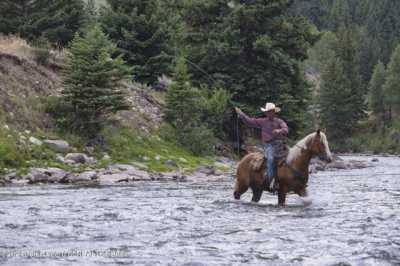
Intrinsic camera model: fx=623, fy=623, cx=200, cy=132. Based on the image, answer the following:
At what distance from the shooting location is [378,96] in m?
118

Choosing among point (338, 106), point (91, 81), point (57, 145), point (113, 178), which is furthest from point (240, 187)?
point (338, 106)

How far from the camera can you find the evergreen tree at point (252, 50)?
40.2m

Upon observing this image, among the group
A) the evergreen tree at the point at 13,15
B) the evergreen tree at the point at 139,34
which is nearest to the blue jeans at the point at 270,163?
the evergreen tree at the point at 139,34

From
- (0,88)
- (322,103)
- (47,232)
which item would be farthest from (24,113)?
(322,103)

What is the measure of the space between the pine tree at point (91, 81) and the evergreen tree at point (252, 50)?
12.5 meters

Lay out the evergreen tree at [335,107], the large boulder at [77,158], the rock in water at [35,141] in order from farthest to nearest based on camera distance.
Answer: the evergreen tree at [335,107] < the rock in water at [35,141] < the large boulder at [77,158]

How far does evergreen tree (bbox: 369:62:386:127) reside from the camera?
388 feet

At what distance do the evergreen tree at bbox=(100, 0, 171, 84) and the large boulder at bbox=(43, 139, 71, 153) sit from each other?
461 inches

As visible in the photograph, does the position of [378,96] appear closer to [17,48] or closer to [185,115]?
[185,115]

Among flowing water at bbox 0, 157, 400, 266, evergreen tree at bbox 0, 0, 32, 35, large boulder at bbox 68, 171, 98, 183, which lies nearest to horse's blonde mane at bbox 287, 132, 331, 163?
flowing water at bbox 0, 157, 400, 266

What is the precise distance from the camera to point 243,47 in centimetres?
4059

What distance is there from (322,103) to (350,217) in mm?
89137

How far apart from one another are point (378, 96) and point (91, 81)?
323 feet

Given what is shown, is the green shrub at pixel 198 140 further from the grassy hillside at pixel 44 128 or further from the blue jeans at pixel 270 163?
the blue jeans at pixel 270 163
